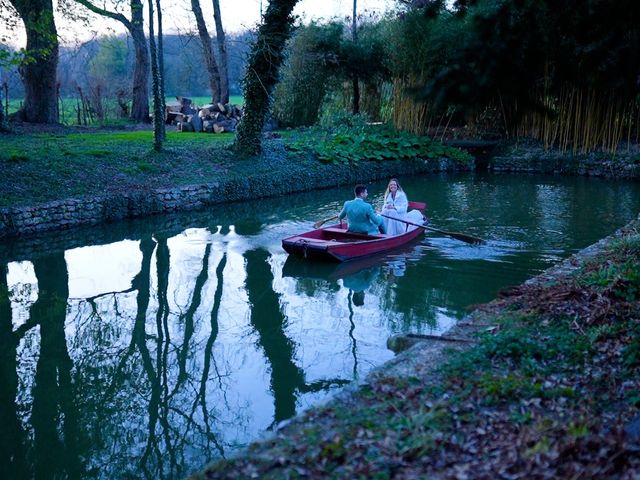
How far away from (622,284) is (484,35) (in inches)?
100

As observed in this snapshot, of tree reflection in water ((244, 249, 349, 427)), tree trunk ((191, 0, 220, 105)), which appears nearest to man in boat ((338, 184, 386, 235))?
tree reflection in water ((244, 249, 349, 427))

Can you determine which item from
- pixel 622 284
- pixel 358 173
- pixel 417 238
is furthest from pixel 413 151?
pixel 622 284

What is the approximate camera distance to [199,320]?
7.62 meters

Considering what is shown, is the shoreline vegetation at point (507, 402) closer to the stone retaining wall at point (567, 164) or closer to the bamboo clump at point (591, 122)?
the stone retaining wall at point (567, 164)

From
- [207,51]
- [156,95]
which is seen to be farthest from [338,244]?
[207,51]

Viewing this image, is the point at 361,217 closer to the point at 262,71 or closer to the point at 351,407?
the point at 351,407

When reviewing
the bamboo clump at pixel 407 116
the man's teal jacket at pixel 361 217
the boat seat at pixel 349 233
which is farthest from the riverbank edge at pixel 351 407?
the bamboo clump at pixel 407 116

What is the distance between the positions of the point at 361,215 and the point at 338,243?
965mm

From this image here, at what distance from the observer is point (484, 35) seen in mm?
4770

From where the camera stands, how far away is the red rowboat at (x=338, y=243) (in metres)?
9.79

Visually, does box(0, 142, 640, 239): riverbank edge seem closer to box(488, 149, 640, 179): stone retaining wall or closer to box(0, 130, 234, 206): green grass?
box(488, 149, 640, 179): stone retaining wall

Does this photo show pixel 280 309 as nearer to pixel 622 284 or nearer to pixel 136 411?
pixel 136 411

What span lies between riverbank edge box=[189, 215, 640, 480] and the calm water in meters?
0.93

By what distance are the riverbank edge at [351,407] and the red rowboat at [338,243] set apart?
368cm
